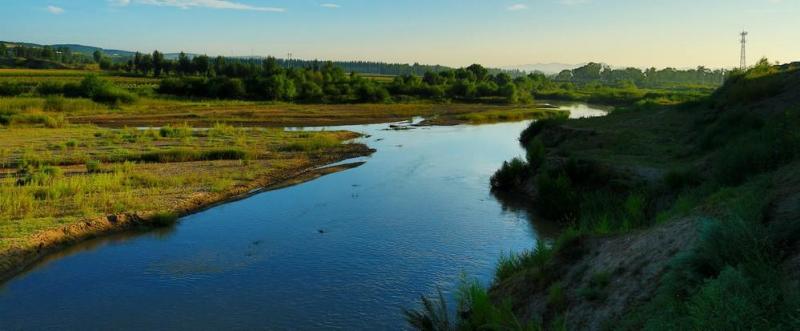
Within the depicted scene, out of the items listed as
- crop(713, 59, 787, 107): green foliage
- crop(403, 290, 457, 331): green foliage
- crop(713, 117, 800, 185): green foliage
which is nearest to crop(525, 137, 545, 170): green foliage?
crop(713, 59, 787, 107): green foliage

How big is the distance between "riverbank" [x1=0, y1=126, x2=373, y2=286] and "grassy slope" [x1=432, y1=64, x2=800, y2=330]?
12.1m

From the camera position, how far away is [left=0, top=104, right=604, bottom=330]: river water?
38.3 ft

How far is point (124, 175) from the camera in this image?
23.2m

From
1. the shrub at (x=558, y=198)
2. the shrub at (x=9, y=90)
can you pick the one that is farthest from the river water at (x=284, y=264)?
the shrub at (x=9, y=90)

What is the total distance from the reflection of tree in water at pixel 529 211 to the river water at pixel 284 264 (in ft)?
0.40

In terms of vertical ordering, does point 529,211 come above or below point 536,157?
below

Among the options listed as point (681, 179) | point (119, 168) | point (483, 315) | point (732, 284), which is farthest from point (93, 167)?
point (732, 284)

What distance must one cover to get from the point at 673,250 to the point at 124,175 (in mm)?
21261

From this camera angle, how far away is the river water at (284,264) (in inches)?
460

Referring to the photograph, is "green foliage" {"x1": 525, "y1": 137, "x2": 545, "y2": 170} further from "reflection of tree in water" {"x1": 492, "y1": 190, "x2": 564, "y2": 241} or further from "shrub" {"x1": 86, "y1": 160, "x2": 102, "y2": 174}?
"shrub" {"x1": 86, "y1": 160, "x2": 102, "y2": 174}

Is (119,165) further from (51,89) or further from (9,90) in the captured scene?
(9,90)

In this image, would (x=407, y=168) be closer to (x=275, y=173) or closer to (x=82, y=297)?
(x=275, y=173)

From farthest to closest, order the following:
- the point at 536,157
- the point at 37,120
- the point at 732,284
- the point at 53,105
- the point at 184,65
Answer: the point at 184,65
the point at 53,105
the point at 37,120
the point at 536,157
the point at 732,284

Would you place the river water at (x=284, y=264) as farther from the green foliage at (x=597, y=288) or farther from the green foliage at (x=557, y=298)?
the green foliage at (x=597, y=288)
